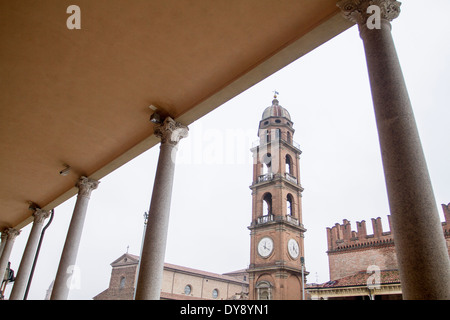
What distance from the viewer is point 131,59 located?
15.3 feet

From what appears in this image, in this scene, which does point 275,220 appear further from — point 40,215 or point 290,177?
point 40,215

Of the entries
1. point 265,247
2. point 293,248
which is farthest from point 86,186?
point 293,248

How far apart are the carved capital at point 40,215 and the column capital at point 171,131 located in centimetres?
706

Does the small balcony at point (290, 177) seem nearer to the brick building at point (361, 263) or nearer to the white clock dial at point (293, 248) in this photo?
the white clock dial at point (293, 248)

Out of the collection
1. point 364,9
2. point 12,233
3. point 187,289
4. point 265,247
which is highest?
point 265,247

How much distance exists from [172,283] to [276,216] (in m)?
18.3

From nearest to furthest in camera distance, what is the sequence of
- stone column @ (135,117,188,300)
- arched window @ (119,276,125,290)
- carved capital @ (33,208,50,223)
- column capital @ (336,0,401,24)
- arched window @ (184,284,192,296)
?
column capital @ (336,0,401,24) → stone column @ (135,117,188,300) → carved capital @ (33,208,50,223) → arched window @ (184,284,192,296) → arched window @ (119,276,125,290)

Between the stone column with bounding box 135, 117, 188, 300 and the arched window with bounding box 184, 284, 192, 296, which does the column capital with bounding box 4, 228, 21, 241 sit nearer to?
the stone column with bounding box 135, 117, 188, 300

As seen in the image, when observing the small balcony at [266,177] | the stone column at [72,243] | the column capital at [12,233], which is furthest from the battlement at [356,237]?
the column capital at [12,233]

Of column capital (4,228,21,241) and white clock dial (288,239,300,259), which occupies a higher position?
white clock dial (288,239,300,259)

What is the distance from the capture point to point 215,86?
5.12 metres

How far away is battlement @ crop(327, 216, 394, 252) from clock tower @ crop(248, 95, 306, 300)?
504 centimetres

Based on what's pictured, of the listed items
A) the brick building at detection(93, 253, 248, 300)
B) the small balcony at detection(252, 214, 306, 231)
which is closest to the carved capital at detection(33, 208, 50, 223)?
the small balcony at detection(252, 214, 306, 231)

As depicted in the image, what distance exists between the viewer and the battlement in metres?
26.0
